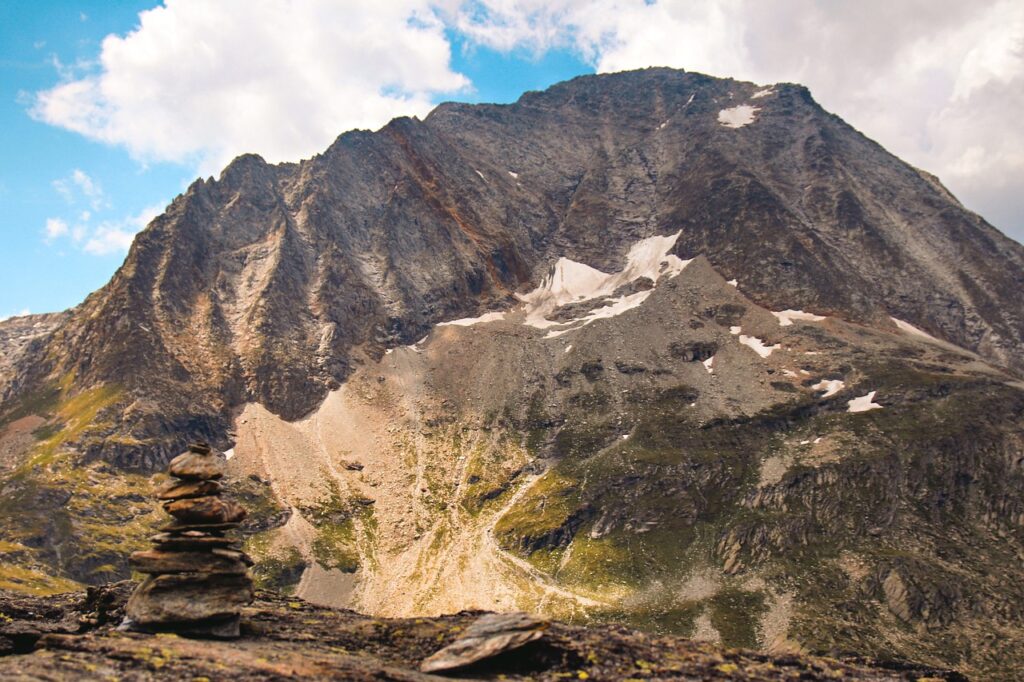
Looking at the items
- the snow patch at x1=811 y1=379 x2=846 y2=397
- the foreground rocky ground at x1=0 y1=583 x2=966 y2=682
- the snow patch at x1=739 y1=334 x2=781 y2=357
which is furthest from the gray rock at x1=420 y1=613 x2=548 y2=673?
the snow patch at x1=739 y1=334 x2=781 y2=357

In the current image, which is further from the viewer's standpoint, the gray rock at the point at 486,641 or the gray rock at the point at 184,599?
the gray rock at the point at 184,599

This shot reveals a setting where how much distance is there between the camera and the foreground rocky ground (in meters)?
22.0

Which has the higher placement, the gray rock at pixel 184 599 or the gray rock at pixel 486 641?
the gray rock at pixel 184 599

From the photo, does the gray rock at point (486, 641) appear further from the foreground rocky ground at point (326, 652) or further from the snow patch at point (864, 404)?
the snow patch at point (864, 404)

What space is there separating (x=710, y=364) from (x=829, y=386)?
30.7 m

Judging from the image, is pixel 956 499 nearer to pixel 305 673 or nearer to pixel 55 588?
pixel 305 673

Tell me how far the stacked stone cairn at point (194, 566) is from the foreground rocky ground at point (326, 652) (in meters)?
1.23

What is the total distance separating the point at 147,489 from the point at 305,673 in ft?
505

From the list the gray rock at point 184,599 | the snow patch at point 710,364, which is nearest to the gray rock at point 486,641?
the gray rock at point 184,599

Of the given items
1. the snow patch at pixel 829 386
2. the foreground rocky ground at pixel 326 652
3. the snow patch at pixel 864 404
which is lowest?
the foreground rocky ground at pixel 326 652

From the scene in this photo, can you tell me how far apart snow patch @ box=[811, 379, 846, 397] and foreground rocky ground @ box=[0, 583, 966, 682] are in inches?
5955

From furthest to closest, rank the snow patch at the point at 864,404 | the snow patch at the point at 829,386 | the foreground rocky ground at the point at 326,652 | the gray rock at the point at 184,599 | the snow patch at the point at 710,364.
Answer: the snow patch at the point at 710,364, the snow patch at the point at 829,386, the snow patch at the point at 864,404, the gray rock at the point at 184,599, the foreground rocky ground at the point at 326,652

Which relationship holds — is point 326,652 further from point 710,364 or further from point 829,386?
point 710,364

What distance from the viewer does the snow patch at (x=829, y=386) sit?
16862 cm
